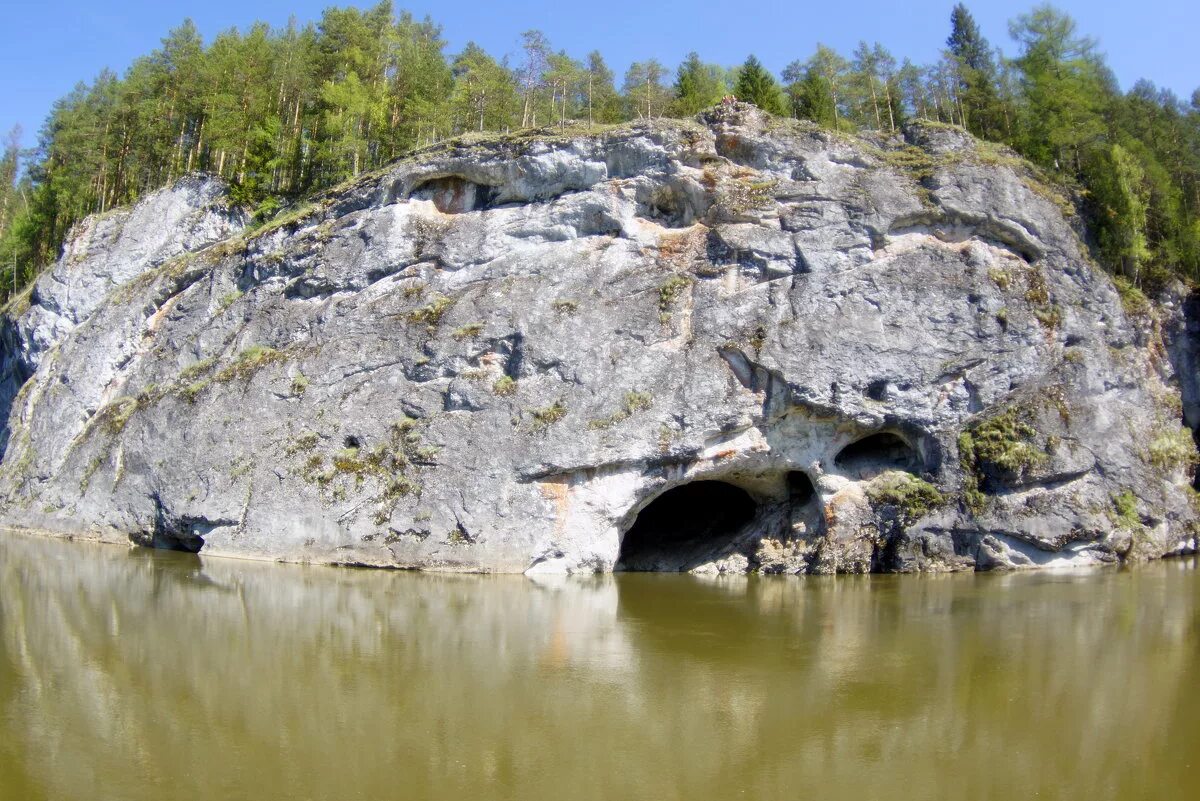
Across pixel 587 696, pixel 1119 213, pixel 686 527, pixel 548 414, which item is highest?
pixel 1119 213

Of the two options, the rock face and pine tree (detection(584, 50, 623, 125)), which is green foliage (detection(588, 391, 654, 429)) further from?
→ pine tree (detection(584, 50, 623, 125))

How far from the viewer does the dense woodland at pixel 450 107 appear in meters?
32.0

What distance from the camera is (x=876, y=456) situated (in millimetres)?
23906

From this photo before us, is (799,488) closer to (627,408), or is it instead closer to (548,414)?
(627,408)

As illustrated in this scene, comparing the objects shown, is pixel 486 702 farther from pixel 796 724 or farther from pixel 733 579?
pixel 733 579

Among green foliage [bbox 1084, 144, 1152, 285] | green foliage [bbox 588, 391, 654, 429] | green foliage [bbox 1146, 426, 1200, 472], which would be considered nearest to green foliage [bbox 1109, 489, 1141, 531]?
green foliage [bbox 1146, 426, 1200, 472]

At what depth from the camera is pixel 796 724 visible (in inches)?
347

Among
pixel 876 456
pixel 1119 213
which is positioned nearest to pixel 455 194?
pixel 876 456

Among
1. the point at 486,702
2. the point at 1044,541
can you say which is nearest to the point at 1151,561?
the point at 1044,541

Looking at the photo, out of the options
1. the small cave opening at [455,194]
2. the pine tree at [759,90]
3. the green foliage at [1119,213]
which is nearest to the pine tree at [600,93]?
the pine tree at [759,90]

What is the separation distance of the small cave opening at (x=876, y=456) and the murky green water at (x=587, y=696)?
257 inches

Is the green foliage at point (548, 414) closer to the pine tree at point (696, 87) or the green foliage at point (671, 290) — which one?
the green foliage at point (671, 290)

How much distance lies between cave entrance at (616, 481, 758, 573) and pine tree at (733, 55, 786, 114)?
16009 mm

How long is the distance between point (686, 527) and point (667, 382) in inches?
249
